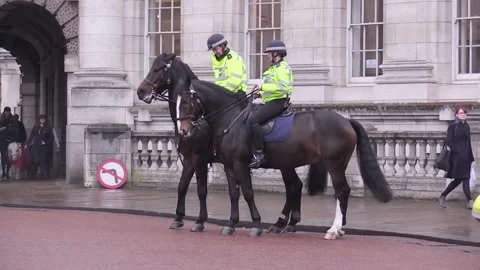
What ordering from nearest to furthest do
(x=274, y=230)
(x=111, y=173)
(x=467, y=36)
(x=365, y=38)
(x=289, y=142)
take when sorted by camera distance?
(x=289, y=142), (x=274, y=230), (x=467, y=36), (x=365, y=38), (x=111, y=173)

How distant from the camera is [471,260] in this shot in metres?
13.2

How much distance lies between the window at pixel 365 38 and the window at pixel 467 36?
5.21 feet

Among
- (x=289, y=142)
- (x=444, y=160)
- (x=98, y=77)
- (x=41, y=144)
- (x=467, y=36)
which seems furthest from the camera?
(x=41, y=144)

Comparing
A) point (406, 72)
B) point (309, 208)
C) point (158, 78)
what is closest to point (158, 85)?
point (158, 78)

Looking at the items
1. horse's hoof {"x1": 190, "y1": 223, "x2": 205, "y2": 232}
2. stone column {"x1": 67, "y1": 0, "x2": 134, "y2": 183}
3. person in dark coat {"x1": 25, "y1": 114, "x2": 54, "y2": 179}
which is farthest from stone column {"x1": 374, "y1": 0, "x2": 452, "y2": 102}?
person in dark coat {"x1": 25, "y1": 114, "x2": 54, "y2": 179}

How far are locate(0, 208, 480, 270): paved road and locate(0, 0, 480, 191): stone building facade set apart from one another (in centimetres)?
717

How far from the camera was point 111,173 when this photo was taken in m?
24.5

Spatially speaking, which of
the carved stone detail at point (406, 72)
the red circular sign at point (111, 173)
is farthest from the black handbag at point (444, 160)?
the red circular sign at point (111, 173)

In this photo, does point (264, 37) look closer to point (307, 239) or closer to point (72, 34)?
point (72, 34)

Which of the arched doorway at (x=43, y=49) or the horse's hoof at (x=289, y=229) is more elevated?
the arched doorway at (x=43, y=49)

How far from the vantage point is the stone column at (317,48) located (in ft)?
77.2

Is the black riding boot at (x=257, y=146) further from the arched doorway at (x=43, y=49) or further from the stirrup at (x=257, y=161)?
the arched doorway at (x=43, y=49)

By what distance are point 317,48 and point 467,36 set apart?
297 centimetres

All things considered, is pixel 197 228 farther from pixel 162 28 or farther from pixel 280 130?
pixel 162 28
